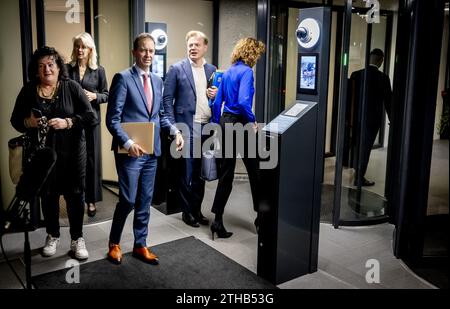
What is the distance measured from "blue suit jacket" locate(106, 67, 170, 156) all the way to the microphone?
0.79 metres

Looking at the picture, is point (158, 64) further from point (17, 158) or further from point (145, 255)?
point (145, 255)

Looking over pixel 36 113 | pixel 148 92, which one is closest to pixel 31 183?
pixel 36 113

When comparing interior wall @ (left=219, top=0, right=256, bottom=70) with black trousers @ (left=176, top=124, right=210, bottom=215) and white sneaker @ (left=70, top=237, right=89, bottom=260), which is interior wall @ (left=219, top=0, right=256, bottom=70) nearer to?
black trousers @ (left=176, top=124, right=210, bottom=215)

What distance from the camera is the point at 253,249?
3842 millimetres

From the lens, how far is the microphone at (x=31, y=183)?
7.84 feet

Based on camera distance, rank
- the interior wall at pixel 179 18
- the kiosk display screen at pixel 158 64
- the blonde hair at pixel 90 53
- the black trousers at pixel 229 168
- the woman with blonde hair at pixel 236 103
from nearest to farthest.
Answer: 1. the woman with blonde hair at pixel 236 103
2. the black trousers at pixel 229 168
3. the blonde hair at pixel 90 53
4. the kiosk display screen at pixel 158 64
5. the interior wall at pixel 179 18

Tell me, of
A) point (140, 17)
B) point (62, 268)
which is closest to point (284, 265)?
point (62, 268)

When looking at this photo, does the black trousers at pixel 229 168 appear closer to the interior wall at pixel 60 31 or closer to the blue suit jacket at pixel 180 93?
the blue suit jacket at pixel 180 93

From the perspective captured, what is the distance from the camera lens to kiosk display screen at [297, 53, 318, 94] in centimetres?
315

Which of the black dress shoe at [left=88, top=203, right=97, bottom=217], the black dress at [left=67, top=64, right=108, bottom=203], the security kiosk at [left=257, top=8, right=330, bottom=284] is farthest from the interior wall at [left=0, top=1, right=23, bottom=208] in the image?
the security kiosk at [left=257, top=8, right=330, bottom=284]

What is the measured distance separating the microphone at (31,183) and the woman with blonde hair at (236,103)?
179cm

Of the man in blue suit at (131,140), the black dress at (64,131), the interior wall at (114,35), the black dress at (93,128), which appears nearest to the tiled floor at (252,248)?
the man in blue suit at (131,140)

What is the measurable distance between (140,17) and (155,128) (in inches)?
68.0
